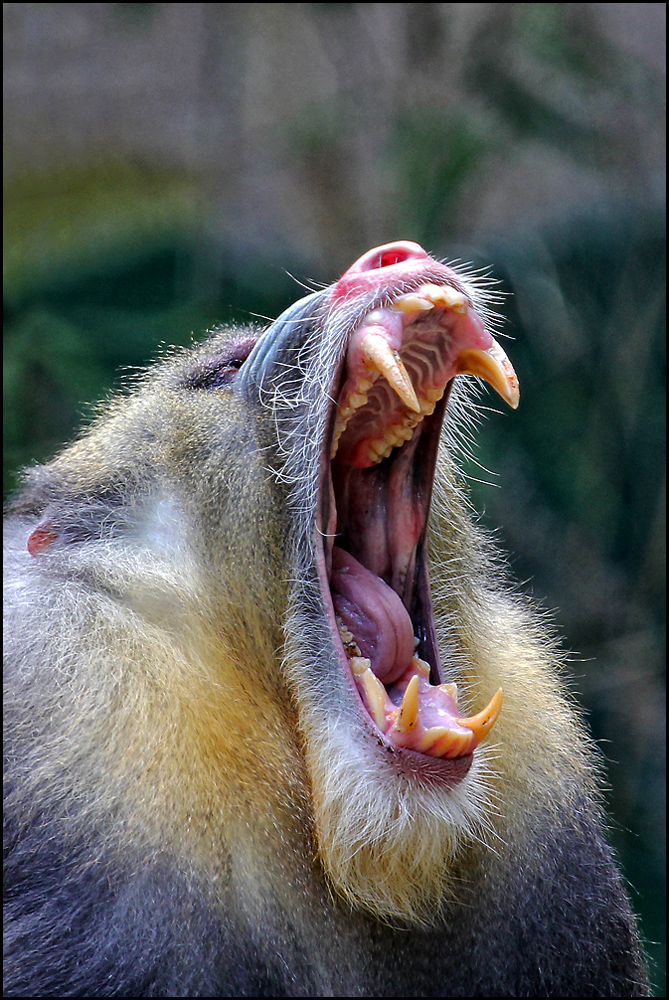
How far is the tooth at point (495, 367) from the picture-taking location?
1594mm

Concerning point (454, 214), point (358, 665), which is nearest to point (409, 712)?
point (358, 665)

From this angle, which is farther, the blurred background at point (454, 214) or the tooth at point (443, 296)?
the blurred background at point (454, 214)

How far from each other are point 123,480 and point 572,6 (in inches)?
148

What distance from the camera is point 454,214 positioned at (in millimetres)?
4402

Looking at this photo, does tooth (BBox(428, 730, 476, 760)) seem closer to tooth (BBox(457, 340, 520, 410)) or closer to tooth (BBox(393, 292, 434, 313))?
tooth (BBox(457, 340, 520, 410))

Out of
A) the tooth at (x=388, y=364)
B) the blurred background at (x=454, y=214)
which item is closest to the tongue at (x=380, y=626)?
the tooth at (x=388, y=364)

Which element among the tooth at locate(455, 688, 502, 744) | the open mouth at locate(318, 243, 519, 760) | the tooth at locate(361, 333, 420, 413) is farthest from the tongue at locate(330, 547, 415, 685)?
the tooth at locate(361, 333, 420, 413)

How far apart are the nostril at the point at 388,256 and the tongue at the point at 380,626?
54cm

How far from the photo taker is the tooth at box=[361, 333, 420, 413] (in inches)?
57.2

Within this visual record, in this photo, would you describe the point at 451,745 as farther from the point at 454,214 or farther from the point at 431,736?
the point at 454,214

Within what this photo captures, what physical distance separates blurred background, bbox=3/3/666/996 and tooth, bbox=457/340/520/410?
2.54 m

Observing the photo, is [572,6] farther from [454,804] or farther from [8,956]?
[8,956]

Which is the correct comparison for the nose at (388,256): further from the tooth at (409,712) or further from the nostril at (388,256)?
the tooth at (409,712)

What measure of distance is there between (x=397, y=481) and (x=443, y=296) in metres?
0.39
